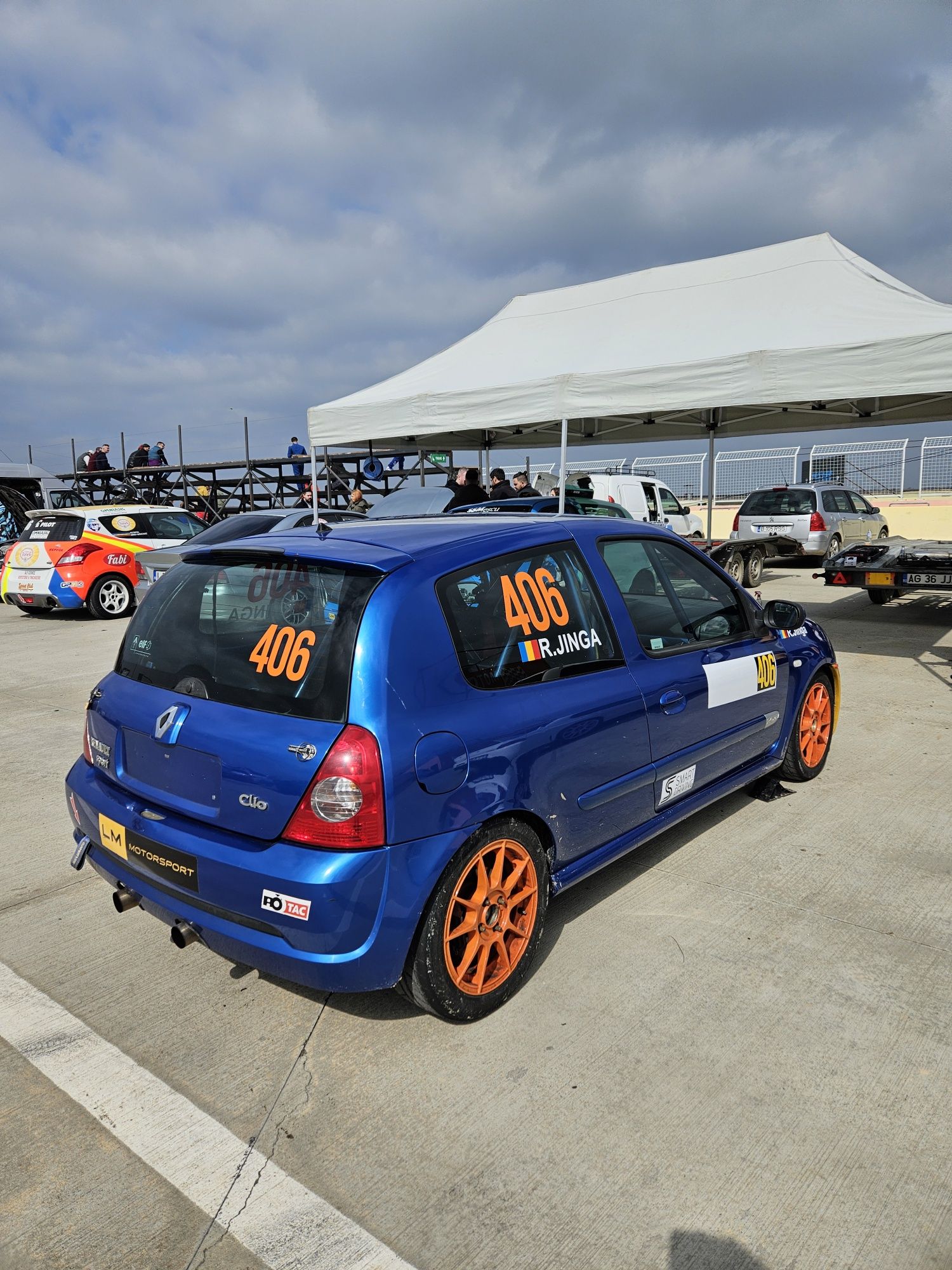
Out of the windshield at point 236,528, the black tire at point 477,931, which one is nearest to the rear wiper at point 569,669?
the black tire at point 477,931

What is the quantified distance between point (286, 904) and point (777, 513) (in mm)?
15208

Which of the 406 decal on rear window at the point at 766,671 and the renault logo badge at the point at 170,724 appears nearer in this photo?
the renault logo badge at the point at 170,724

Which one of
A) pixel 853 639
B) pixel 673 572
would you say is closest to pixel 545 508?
pixel 853 639

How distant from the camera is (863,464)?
2380cm

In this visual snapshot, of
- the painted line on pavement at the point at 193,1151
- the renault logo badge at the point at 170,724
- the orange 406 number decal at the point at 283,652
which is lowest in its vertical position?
the painted line on pavement at the point at 193,1151

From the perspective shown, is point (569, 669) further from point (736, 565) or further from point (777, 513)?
point (777, 513)

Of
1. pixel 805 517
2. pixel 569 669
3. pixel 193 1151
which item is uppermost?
pixel 805 517

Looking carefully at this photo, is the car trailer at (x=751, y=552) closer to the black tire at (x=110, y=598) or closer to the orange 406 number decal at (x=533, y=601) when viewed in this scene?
the black tire at (x=110, y=598)

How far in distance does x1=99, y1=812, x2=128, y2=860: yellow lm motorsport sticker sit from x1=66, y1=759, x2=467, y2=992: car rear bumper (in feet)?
0.95

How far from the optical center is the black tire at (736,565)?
13.1 metres

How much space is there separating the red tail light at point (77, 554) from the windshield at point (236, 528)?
138cm

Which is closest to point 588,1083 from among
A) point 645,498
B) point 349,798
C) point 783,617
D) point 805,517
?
point 349,798

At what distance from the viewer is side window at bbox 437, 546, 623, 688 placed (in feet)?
8.57

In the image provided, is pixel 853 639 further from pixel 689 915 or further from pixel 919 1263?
pixel 919 1263
